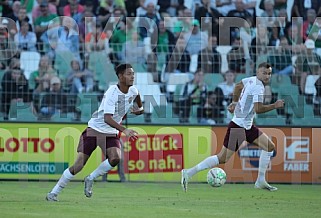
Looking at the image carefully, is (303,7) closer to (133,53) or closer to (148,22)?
(148,22)

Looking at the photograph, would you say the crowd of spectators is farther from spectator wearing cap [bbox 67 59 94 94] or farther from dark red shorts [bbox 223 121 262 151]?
dark red shorts [bbox 223 121 262 151]

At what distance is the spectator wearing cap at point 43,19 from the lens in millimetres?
21094

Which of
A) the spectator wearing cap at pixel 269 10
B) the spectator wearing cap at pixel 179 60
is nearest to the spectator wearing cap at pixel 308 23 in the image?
the spectator wearing cap at pixel 269 10

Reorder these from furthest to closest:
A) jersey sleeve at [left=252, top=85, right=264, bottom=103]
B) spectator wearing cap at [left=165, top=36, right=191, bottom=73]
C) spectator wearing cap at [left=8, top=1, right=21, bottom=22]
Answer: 1. spectator wearing cap at [left=8, top=1, right=21, bottom=22]
2. spectator wearing cap at [left=165, top=36, right=191, bottom=73]
3. jersey sleeve at [left=252, top=85, right=264, bottom=103]

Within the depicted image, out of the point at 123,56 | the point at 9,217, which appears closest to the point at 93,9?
the point at 123,56

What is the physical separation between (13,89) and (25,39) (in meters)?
1.86

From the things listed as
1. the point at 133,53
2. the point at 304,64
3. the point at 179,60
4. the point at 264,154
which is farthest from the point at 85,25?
the point at 264,154

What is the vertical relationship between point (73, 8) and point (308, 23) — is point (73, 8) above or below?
above

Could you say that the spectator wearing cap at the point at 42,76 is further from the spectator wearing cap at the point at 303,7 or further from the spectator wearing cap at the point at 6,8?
the spectator wearing cap at the point at 303,7

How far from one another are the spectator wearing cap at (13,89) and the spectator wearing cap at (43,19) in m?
1.92

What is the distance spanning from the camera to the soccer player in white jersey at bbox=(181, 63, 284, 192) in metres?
15.3

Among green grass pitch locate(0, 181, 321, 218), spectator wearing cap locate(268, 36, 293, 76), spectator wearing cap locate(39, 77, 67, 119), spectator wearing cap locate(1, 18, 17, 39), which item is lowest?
A: green grass pitch locate(0, 181, 321, 218)

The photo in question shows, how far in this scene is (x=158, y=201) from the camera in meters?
13.4

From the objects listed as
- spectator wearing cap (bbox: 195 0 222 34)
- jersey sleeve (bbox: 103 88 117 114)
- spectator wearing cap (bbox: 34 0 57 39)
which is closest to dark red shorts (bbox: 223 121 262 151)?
jersey sleeve (bbox: 103 88 117 114)
